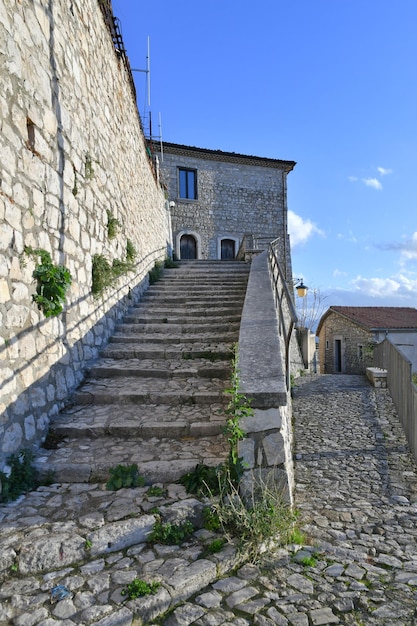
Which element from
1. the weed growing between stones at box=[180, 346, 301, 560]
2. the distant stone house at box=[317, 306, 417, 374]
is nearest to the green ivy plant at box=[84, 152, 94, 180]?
the weed growing between stones at box=[180, 346, 301, 560]

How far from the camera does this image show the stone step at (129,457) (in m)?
2.83

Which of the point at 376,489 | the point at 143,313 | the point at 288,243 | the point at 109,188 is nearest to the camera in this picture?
the point at 376,489

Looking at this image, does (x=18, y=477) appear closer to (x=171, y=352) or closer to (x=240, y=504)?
(x=240, y=504)

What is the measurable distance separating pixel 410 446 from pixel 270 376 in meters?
3.47

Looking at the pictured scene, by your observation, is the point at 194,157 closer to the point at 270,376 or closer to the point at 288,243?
the point at 288,243

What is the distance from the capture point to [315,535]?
9.75 feet

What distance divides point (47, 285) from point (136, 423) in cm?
151

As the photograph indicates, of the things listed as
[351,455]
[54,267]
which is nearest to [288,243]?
[351,455]

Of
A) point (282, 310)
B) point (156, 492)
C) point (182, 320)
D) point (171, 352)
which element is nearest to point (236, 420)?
point (156, 492)

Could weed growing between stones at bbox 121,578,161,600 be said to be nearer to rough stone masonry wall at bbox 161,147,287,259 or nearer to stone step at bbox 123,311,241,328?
stone step at bbox 123,311,241,328

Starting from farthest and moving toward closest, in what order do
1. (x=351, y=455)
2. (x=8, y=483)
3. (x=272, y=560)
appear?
(x=351, y=455) < (x=8, y=483) < (x=272, y=560)

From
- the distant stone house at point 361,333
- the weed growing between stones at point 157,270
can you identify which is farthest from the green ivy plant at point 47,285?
the distant stone house at point 361,333

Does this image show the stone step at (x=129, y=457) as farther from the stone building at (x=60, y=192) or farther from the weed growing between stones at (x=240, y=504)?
the stone building at (x=60, y=192)

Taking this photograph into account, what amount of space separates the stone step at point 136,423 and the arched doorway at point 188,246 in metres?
14.4
